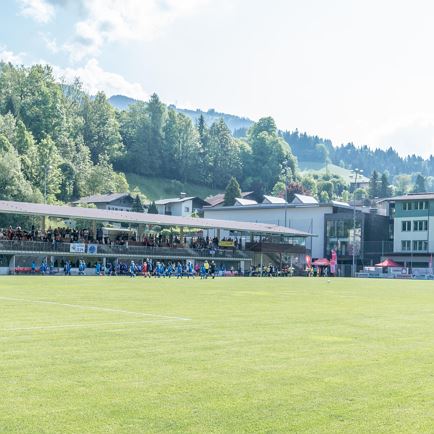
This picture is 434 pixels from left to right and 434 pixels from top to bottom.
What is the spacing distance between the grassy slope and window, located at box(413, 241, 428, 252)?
76.9m

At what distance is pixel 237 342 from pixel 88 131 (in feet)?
490

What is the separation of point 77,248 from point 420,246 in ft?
181

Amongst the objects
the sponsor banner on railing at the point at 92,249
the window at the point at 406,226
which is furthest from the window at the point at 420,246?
the sponsor banner on railing at the point at 92,249

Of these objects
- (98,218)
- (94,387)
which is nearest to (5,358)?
(94,387)

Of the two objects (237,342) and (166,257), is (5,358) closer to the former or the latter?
(237,342)

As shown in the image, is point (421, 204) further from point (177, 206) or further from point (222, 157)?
point (222, 157)

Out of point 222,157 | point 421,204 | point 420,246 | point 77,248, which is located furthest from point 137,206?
point 77,248

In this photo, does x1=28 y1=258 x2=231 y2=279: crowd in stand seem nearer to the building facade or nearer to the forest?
the forest

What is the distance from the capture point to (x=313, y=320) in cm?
1955

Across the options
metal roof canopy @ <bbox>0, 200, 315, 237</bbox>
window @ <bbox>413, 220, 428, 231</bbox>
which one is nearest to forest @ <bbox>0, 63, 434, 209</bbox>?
metal roof canopy @ <bbox>0, 200, 315, 237</bbox>

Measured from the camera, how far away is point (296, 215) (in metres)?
109

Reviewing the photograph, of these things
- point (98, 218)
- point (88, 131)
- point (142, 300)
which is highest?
point (88, 131)

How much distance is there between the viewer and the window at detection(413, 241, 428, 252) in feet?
321

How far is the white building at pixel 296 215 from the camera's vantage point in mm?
106250
